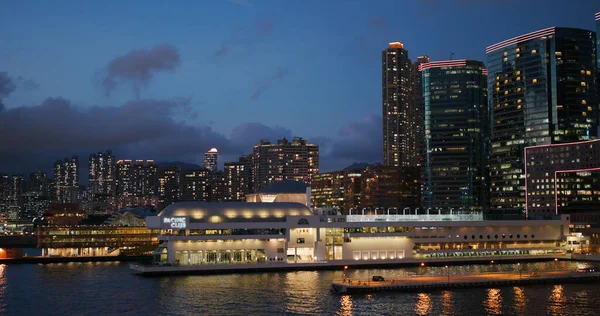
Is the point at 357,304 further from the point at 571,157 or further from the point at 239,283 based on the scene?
the point at 571,157

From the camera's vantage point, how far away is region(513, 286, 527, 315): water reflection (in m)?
75.4

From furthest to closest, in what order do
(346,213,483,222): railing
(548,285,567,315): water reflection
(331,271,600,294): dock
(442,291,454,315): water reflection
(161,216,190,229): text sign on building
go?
(346,213,483,222): railing, (161,216,190,229): text sign on building, (331,271,600,294): dock, (442,291,454,315): water reflection, (548,285,567,315): water reflection

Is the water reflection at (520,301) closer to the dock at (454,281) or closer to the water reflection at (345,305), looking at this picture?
the dock at (454,281)

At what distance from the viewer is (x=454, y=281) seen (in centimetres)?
9319

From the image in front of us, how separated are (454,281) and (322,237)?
31154 mm

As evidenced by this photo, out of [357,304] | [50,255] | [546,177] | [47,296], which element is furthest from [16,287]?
[546,177]

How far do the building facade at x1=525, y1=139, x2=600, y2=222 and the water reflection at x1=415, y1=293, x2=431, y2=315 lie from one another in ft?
350

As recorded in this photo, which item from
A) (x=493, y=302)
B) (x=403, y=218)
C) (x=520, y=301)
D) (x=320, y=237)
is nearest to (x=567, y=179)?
(x=403, y=218)

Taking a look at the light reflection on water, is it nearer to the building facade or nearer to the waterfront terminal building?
the waterfront terminal building

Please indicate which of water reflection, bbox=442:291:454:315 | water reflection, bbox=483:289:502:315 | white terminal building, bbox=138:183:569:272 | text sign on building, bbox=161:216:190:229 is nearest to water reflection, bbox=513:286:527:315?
water reflection, bbox=483:289:502:315

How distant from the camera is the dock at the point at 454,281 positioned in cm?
8850

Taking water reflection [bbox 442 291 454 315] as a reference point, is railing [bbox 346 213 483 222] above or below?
above

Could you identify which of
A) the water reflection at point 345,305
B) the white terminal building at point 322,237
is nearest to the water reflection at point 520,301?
the water reflection at point 345,305

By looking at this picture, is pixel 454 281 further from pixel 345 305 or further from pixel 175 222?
pixel 175 222
